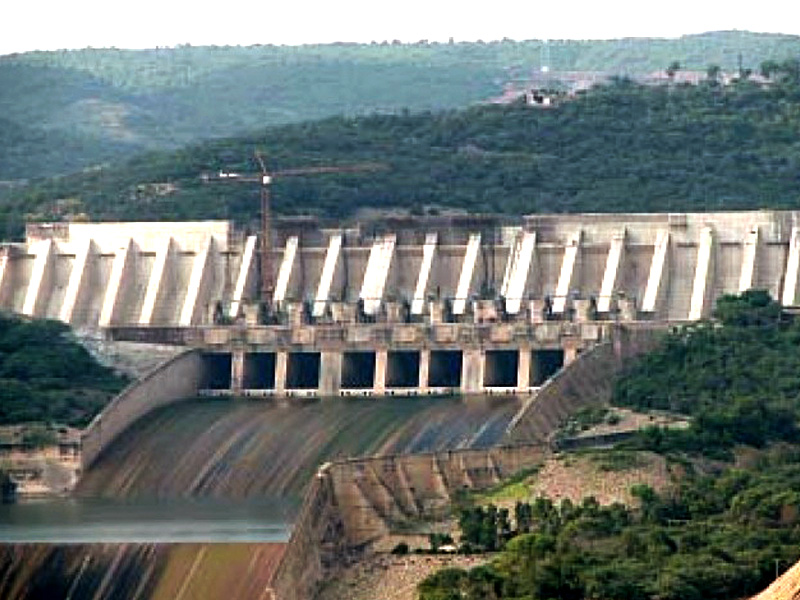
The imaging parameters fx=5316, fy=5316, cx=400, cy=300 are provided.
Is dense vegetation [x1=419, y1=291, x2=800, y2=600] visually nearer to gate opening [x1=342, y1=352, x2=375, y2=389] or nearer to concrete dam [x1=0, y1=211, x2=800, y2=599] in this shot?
concrete dam [x1=0, y1=211, x2=800, y2=599]

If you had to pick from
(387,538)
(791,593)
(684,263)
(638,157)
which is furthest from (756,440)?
(638,157)

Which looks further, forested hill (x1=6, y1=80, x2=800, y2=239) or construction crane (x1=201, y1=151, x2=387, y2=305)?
forested hill (x1=6, y1=80, x2=800, y2=239)

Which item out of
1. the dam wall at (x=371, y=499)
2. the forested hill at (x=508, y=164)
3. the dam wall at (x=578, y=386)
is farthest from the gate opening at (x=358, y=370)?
the dam wall at (x=371, y=499)

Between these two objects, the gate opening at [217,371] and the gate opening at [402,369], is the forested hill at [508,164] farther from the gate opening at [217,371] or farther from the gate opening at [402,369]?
the gate opening at [402,369]

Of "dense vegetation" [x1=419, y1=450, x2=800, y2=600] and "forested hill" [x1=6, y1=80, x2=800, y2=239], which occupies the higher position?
"dense vegetation" [x1=419, y1=450, x2=800, y2=600]

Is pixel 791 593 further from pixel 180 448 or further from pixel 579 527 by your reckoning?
pixel 180 448

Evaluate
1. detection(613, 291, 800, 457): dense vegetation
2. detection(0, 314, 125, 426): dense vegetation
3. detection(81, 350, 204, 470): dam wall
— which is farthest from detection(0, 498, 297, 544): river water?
detection(613, 291, 800, 457): dense vegetation
